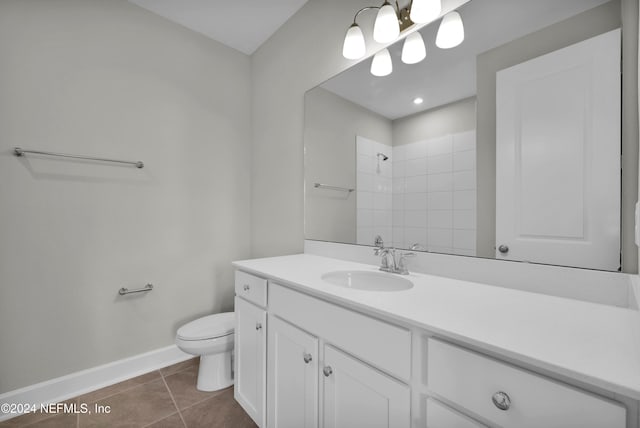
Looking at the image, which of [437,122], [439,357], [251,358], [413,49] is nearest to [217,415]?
[251,358]

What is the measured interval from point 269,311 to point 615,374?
1.09 metres

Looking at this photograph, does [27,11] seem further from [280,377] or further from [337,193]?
[280,377]

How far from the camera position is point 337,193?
170 centimetres

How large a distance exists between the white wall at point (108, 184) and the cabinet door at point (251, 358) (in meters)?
0.88

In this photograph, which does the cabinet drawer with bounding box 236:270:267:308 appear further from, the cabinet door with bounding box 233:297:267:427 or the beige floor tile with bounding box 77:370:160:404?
the beige floor tile with bounding box 77:370:160:404

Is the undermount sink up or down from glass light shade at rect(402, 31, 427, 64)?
down

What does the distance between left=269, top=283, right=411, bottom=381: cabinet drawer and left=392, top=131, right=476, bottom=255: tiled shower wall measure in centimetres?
56

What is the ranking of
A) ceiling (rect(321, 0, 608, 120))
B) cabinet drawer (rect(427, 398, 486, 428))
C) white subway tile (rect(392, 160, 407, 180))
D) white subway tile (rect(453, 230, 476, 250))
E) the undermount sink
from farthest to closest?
white subway tile (rect(392, 160, 407, 180))
the undermount sink
white subway tile (rect(453, 230, 476, 250))
ceiling (rect(321, 0, 608, 120))
cabinet drawer (rect(427, 398, 486, 428))

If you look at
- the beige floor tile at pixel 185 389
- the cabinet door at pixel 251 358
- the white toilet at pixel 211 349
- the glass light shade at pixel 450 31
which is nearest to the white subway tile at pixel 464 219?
the glass light shade at pixel 450 31

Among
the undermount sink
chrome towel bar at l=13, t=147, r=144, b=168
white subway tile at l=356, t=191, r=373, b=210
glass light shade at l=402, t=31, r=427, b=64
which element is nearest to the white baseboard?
chrome towel bar at l=13, t=147, r=144, b=168

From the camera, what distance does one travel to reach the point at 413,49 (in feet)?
4.28

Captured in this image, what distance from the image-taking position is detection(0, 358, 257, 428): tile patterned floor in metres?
1.41

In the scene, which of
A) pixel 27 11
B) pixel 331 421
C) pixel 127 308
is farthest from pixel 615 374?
pixel 27 11

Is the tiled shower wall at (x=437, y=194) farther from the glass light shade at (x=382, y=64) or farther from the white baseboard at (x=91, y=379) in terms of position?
the white baseboard at (x=91, y=379)
